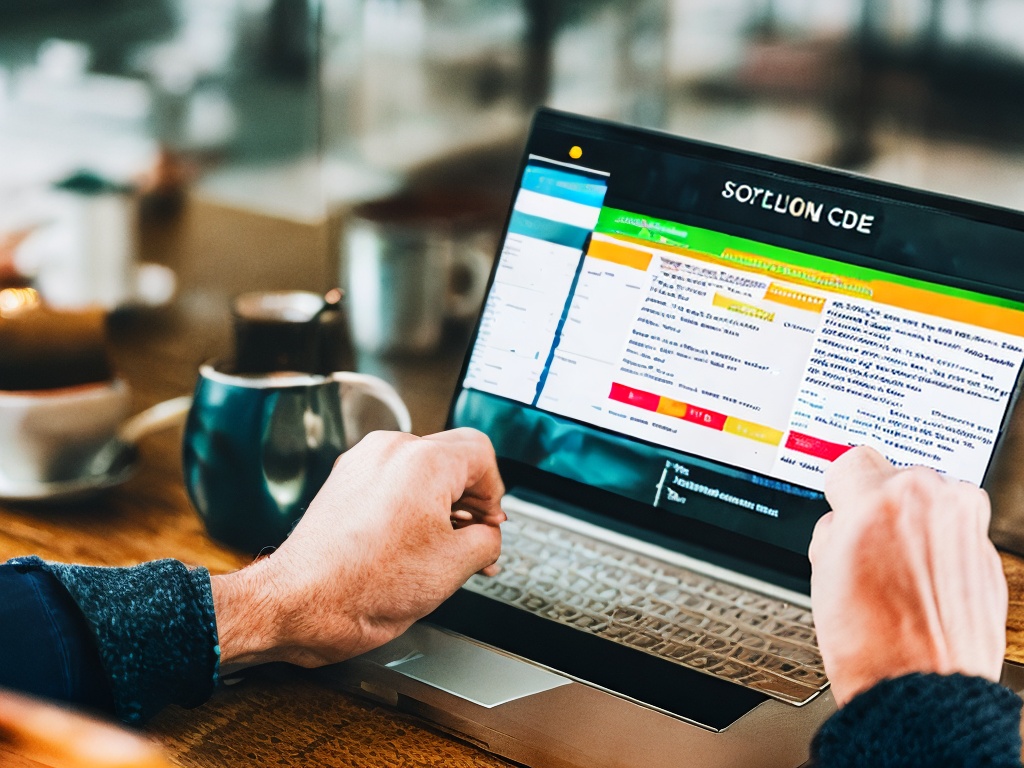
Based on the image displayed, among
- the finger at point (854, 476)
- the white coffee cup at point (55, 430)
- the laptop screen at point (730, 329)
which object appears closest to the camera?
the finger at point (854, 476)

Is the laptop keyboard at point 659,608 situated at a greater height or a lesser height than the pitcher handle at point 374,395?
Result: lesser

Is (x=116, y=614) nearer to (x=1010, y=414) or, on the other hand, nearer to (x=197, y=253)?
(x=1010, y=414)

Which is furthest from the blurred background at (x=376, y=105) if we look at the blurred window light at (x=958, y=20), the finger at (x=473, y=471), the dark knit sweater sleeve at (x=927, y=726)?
the dark knit sweater sleeve at (x=927, y=726)

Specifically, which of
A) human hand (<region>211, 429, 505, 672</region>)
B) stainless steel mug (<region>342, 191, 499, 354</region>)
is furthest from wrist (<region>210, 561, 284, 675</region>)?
stainless steel mug (<region>342, 191, 499, 354</region>)

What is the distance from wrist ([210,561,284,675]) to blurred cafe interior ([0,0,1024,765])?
0.10 feet

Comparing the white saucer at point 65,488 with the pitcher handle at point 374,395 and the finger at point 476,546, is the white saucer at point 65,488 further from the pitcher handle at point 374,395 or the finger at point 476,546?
the finger at point 476,546

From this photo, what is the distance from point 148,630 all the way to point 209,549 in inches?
8.7

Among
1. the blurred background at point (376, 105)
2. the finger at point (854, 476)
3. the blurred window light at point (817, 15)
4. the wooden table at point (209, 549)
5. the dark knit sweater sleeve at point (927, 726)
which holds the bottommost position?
the wooden table at point (209, 549)

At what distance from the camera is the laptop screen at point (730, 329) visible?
64cm

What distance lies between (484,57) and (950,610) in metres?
1.50

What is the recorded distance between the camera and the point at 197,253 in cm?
149

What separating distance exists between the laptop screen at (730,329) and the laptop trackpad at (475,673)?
161 millimetres

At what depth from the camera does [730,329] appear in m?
0.68

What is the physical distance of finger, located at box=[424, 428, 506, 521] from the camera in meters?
0.62
